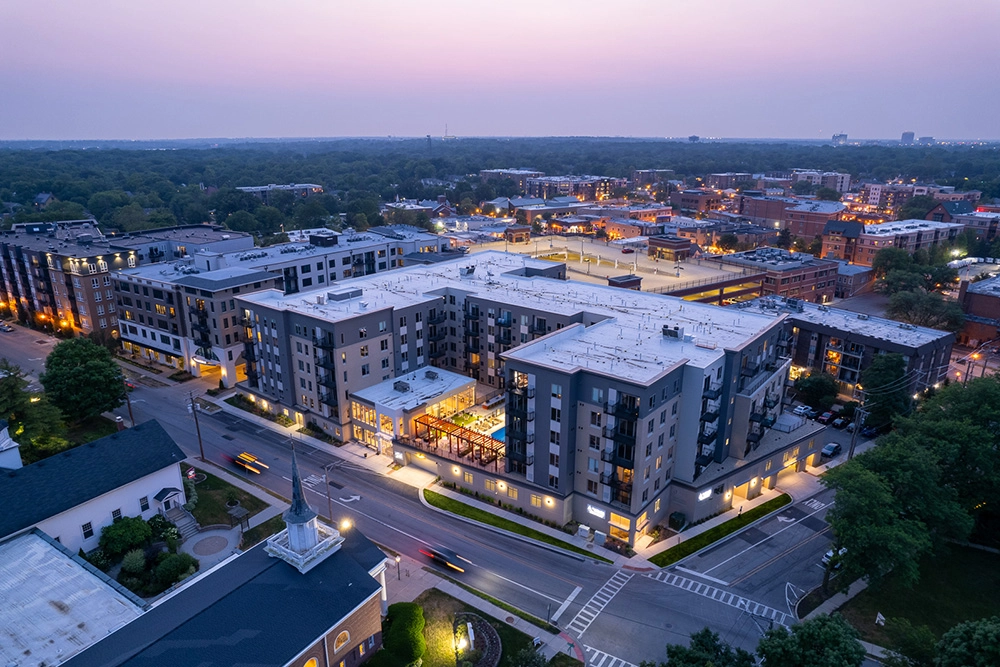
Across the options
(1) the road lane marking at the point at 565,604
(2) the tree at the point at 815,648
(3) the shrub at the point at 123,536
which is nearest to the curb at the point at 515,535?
(1) the road lane marking at the point at 565,604

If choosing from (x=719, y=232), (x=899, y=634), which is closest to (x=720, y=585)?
(x=899, y=634)

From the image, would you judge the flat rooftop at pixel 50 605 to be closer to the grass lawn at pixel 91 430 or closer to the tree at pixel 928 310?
the grass lawn at pixel 91 430

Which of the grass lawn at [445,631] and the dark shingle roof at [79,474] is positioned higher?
the dark shingle roof at [79,474]

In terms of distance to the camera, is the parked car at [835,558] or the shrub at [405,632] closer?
the shrub at [405,632]

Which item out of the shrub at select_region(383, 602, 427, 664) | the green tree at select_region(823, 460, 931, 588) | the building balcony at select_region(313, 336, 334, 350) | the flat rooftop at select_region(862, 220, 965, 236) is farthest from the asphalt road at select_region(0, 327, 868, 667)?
the flat rooftop at select_region(862, 220, 965, 236)

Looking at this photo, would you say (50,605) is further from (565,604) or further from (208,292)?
(208,292)

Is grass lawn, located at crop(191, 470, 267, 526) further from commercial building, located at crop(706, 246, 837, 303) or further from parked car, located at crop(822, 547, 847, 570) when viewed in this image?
commercial building, located at crop(706, 246, 837, 303)

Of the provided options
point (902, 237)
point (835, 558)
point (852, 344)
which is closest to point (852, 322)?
point (852, 344)

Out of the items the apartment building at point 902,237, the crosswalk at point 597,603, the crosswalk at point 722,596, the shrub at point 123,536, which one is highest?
the apartment building at point 902,237
